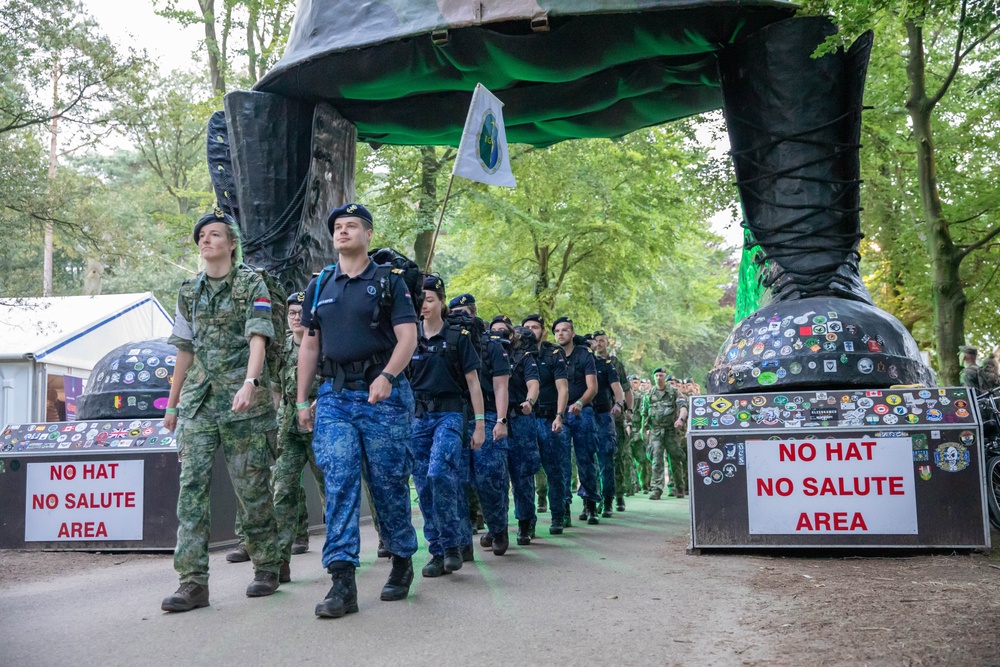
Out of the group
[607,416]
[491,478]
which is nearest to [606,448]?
[607,416]

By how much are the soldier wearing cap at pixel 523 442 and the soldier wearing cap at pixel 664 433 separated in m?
6.82

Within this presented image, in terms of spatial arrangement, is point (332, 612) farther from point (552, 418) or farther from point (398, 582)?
point (552, 418)

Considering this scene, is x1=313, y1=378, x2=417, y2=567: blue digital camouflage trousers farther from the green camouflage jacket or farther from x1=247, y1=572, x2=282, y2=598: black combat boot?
x1=247, y1=572, x2=282, y2=598: black combat boot

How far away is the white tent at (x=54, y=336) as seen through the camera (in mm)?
17500

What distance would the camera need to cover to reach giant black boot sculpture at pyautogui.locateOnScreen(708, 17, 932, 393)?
25.2 ft

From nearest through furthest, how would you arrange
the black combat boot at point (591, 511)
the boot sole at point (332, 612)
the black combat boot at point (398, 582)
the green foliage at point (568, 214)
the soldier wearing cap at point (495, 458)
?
the boot sole at point (332, 612) < the black combat boot at point (398, 582) < the soldier wearing cap at point (495, 458) < the black combat boot at point (591, 511) < the green foliage at point (568, 214)

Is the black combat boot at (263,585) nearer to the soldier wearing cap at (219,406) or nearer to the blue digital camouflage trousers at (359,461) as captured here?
the soldier wearing cap at (219,406)

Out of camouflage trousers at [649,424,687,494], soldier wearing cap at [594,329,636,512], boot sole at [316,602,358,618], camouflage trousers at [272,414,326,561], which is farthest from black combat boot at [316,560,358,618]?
camouflage trousers at [649,424,687,494]

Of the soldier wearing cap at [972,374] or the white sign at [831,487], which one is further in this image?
the soldier wearing cap at [972,374]

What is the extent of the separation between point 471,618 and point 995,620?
2.56 m

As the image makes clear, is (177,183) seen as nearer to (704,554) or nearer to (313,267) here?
(313,267)

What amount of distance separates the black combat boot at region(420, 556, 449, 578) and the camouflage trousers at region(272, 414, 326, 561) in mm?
952

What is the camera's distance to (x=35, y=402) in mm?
17531

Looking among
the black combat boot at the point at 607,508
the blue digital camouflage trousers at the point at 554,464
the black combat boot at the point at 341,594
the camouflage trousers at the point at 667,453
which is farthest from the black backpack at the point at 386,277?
the camouflage trousers at the point at 667,453
